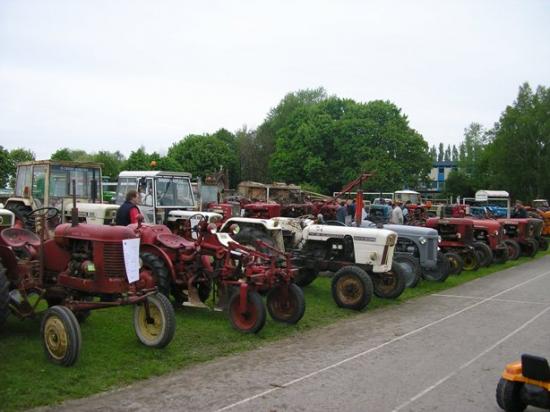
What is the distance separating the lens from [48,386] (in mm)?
5262

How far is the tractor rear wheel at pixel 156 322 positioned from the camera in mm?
6395

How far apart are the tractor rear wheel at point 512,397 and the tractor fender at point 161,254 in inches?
183

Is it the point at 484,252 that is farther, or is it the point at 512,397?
the point at 484,252

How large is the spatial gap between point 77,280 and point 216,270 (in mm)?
2254

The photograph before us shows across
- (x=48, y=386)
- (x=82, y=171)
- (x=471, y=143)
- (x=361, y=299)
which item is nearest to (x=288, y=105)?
(x=471, y=143)

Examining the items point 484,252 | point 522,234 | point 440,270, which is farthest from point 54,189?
point 522,234

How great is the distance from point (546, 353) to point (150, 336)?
4.62m

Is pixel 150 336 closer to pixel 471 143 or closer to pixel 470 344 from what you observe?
pixel 470 344

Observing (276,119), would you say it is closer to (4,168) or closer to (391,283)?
(4,168)

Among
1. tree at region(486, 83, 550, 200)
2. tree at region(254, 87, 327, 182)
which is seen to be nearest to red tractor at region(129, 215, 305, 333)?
tree at region(486, 83, 550, 200)

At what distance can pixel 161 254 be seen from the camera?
8.29 meters

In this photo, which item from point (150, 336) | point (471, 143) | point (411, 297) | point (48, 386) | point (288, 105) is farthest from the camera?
point (471, 143)

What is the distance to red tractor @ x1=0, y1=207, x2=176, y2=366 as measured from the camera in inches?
242

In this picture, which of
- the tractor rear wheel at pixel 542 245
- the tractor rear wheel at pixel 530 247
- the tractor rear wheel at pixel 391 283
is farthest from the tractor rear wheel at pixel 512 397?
the tractor rear wheel at pixel 542 245
